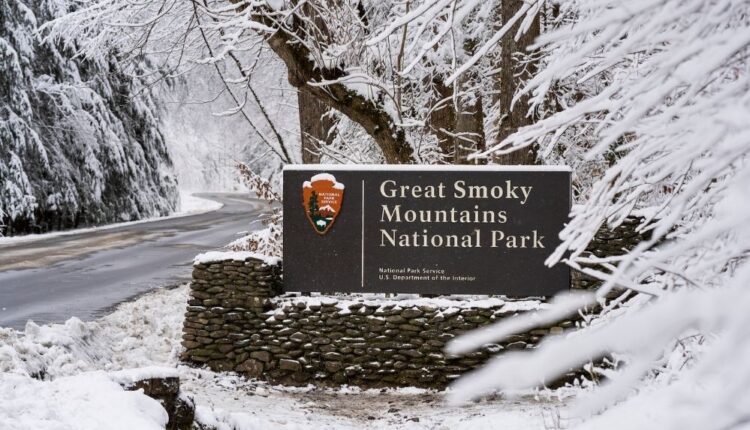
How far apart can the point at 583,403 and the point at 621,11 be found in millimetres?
644

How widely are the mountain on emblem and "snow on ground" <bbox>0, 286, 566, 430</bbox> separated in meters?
1.79

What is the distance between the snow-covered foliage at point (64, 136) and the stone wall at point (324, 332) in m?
9.91

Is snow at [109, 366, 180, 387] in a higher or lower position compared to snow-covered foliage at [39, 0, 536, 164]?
lower

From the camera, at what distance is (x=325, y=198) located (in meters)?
8.27

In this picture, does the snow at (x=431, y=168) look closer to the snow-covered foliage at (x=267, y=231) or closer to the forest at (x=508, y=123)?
the forest at (x=508, y=123)

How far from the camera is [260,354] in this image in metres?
8.14

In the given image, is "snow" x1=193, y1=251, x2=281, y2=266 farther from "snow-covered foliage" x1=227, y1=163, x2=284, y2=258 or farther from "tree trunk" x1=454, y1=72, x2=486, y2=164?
"tree trunk" x1=454, y1=72, x2=486, y2=164

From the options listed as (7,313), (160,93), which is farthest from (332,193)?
(160,93)

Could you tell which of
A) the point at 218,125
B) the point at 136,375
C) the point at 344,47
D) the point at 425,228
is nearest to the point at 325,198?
the point at 425,228

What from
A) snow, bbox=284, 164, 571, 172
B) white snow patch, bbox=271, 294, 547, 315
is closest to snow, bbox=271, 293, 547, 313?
white snow patch, bbox=271, 294, 547, 315

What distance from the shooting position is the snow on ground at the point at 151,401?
13.1 feet

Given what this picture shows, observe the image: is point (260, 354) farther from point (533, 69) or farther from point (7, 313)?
point (533, 69)

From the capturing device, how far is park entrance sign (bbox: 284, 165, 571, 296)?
26.5ft

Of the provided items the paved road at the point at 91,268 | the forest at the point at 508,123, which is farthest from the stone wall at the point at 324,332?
the paved road at the point at 91,268
